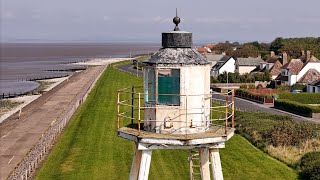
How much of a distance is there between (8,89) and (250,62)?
135 ft

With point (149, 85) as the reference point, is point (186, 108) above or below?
below

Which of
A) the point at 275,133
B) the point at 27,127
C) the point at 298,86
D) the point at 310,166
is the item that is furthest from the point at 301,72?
the point at 310,166

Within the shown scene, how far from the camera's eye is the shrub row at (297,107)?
48606mm

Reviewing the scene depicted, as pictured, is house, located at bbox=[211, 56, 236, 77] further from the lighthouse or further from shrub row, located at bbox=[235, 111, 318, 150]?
the lighthouse

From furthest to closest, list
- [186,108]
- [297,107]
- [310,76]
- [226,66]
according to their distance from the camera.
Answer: [226,66], [310,76], [297,107], [186,108]

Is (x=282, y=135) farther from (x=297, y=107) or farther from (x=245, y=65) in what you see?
(x=245, y=65)

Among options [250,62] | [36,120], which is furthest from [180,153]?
[250,62]

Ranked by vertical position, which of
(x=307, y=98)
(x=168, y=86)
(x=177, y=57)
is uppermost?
(x=177, y=57)

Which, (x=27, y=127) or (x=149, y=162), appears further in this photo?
(x=27, y=127)

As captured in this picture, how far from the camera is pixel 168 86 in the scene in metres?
10.4

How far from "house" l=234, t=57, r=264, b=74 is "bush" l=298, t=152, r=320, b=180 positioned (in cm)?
6408

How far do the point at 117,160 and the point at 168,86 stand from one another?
19130 millimetres

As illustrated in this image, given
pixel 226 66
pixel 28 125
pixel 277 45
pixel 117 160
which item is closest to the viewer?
pixel 117 160

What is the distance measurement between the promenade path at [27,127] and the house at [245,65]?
31.8 metres
